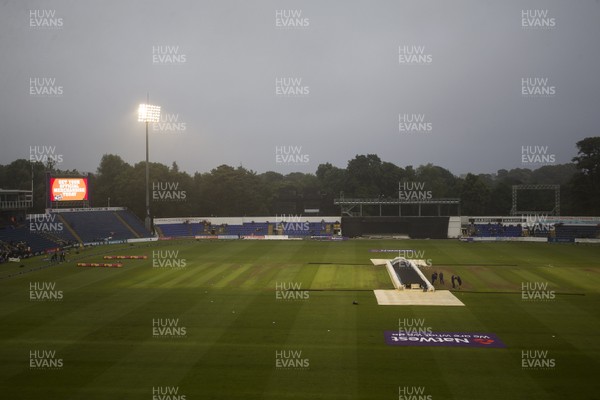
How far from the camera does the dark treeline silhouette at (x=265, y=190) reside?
90.2 m

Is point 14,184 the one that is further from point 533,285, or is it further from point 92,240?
point 533,285

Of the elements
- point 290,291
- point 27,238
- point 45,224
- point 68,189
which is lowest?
point 290,291

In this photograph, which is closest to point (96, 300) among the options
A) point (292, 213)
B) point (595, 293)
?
point (595, 293)

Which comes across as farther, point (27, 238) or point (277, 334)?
point (27, 238)

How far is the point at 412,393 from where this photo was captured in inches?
690

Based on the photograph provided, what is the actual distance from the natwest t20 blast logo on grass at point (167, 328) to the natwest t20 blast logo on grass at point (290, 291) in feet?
27.6

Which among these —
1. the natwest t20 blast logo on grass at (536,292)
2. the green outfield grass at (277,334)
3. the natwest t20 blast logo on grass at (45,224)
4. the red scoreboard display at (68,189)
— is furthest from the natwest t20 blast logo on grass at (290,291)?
the red scoreboard display at (68,189)

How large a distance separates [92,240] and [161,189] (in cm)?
3130

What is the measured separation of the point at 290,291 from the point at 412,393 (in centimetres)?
1845

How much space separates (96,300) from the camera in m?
32.8

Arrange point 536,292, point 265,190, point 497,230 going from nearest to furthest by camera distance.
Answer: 1. point 536,292
2. point 497,230
3. point 265,190

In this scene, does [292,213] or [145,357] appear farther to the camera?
[292,213]

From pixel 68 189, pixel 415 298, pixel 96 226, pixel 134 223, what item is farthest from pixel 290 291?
pixel 134 223

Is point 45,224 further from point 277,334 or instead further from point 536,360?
point 536,360
